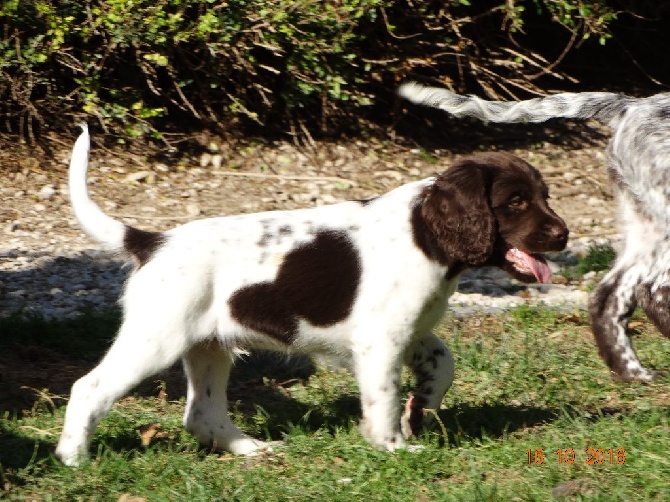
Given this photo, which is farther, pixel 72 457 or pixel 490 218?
pixel 490 218

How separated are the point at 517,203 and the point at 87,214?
5.58 feet

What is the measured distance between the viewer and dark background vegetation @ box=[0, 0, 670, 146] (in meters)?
8.43

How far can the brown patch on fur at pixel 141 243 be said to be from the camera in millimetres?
4434

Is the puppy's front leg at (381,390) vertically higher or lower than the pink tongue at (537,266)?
lower

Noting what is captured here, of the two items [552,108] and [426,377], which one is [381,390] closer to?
[426,377]

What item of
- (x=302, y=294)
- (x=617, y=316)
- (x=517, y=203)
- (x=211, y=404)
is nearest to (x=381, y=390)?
(x=302, y=294)

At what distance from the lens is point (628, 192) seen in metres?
5.61

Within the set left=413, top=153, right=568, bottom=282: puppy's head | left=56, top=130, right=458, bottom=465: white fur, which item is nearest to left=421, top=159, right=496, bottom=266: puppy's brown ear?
left=413, top=153, right=568, bottom=282: puppy's head

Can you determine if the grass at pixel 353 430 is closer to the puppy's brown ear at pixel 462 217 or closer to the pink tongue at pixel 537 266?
the pink tongue at pixel 537 266
